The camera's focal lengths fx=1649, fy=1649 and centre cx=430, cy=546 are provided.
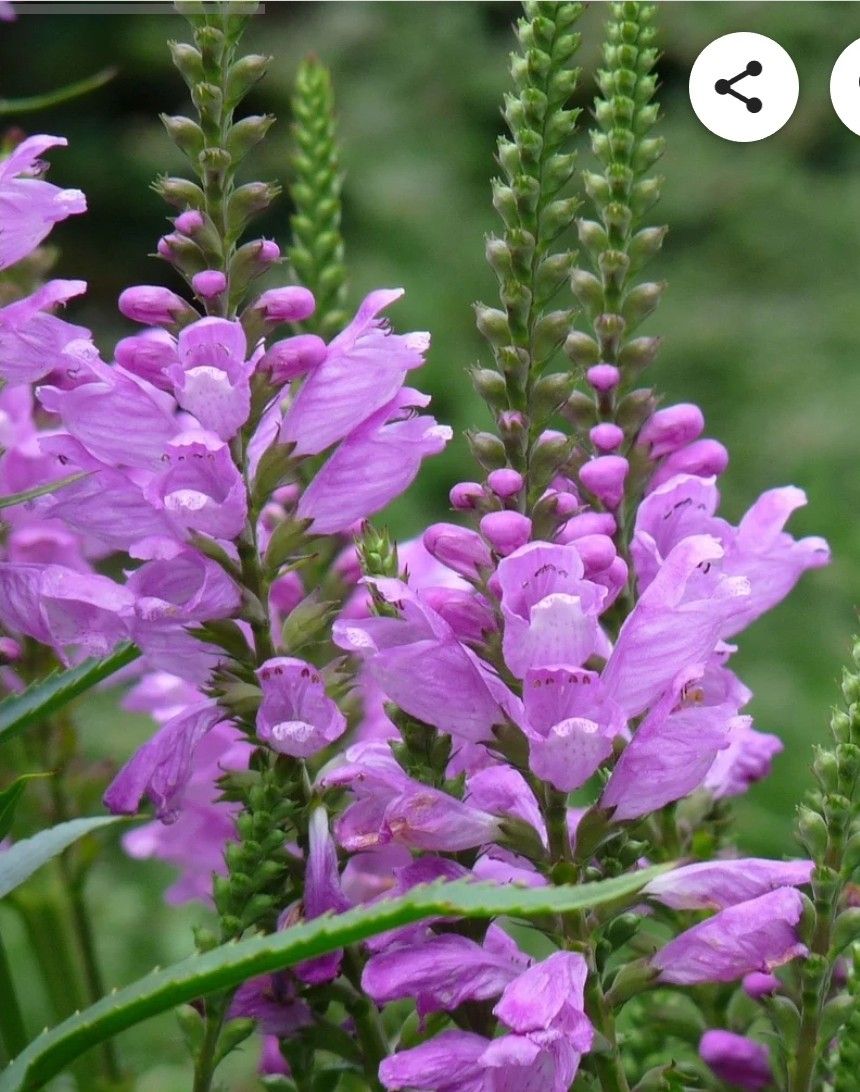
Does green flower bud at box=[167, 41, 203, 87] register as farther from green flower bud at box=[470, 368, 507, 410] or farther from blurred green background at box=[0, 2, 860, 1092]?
blurred green background at box=[0, 2, 860, 1092]

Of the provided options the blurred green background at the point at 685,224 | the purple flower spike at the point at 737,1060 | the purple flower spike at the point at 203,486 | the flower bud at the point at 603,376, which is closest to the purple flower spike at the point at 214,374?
the purple flower spike at the point at 203,486

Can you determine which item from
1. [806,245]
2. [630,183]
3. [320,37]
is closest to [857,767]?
[630,183]

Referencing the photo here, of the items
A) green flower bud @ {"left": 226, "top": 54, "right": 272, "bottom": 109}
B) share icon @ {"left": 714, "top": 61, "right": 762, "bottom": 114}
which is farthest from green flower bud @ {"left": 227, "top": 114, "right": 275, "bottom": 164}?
share icon @ {"left": 714, "top": 61, "right": 762, "bottom": 114}

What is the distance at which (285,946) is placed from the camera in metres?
0.33

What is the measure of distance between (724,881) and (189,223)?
0.23 meters

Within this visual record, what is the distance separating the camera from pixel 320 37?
97.9 inches

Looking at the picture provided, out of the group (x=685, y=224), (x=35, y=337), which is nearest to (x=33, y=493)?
(x=35, y=337)

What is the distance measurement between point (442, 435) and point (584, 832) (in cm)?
12

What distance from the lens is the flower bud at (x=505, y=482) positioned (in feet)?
1.33

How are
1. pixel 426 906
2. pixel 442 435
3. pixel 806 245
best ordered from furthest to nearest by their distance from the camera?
pixel 806 245 < pixel 442 435 < pixel 426 906

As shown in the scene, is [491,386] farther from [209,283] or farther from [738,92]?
[738,92]

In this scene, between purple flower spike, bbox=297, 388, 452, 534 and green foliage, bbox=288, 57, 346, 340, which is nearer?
purple flower spike, bbox=297, 388, 452, 534

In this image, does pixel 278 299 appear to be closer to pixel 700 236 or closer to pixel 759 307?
pixel 759 307

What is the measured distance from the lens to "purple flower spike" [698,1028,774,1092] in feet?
1.56
